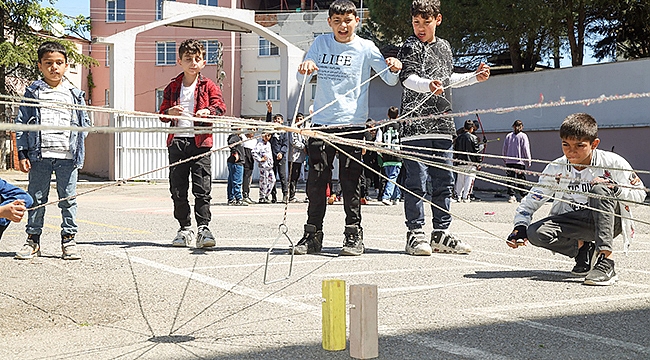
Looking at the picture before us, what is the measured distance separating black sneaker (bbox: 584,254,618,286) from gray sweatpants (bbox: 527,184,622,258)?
3.6 inches

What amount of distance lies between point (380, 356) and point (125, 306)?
178 centimetres

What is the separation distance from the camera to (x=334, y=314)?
3.43m

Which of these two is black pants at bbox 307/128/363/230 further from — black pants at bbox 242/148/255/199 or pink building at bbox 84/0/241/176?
pink building at bbox 84/0/241/176

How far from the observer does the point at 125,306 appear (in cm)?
453

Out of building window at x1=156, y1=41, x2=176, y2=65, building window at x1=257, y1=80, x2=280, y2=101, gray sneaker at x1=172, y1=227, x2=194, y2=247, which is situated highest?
building window at x1=156, y1=41, x2=176, y2=65

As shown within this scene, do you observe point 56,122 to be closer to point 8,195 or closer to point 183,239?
point 183,239

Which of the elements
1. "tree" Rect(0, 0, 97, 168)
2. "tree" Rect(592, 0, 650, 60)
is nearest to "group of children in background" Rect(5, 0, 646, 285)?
"tree" Rect(592, 0, 650, 60)

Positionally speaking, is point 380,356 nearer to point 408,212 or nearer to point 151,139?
point 408,212

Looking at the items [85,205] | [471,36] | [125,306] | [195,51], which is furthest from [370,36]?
[125,306]

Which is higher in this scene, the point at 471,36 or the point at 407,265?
the point at 471,36

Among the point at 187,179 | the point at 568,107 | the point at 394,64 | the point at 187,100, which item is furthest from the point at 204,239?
the point at 568,107

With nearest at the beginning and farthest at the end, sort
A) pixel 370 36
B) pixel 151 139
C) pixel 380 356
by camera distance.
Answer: pixel 380 356
pixel 151 139
pixel 370 36

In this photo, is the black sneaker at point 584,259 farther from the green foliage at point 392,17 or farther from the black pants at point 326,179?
the green foliage at point 392,17

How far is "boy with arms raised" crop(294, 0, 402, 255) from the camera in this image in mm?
6652
